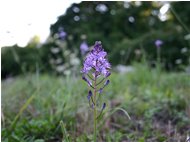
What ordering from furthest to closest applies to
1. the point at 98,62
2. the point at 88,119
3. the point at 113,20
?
the point at 113,20, the point at 88,119, the point at 98,62

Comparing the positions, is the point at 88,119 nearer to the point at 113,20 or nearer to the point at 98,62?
the point at 98,62

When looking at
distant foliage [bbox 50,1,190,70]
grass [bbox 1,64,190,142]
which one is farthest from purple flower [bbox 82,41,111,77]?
distant foliage [bbox 50,1,190,70]

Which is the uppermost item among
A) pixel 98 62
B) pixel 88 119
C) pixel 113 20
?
pixel 113 20

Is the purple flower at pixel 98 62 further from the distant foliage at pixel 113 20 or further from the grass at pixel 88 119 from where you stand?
the distant foliage at pixel 113 20

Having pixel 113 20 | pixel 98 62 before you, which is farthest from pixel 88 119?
pixel 113 20

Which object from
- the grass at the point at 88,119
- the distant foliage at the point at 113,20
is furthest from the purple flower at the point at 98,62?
the distant foliage at the point at 113,20

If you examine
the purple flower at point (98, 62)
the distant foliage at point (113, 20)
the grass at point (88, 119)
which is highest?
the distant foliage at point (113, 20)

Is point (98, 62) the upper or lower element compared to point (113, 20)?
lower

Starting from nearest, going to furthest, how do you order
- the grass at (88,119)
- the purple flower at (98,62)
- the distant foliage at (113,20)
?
the purple flower at (98,62)
the grass at (88,119)
the distant foliage at (113,20)

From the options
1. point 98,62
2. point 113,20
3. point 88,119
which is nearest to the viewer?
point 98,62

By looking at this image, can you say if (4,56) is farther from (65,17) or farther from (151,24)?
(151,24)

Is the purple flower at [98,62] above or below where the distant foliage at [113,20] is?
below
